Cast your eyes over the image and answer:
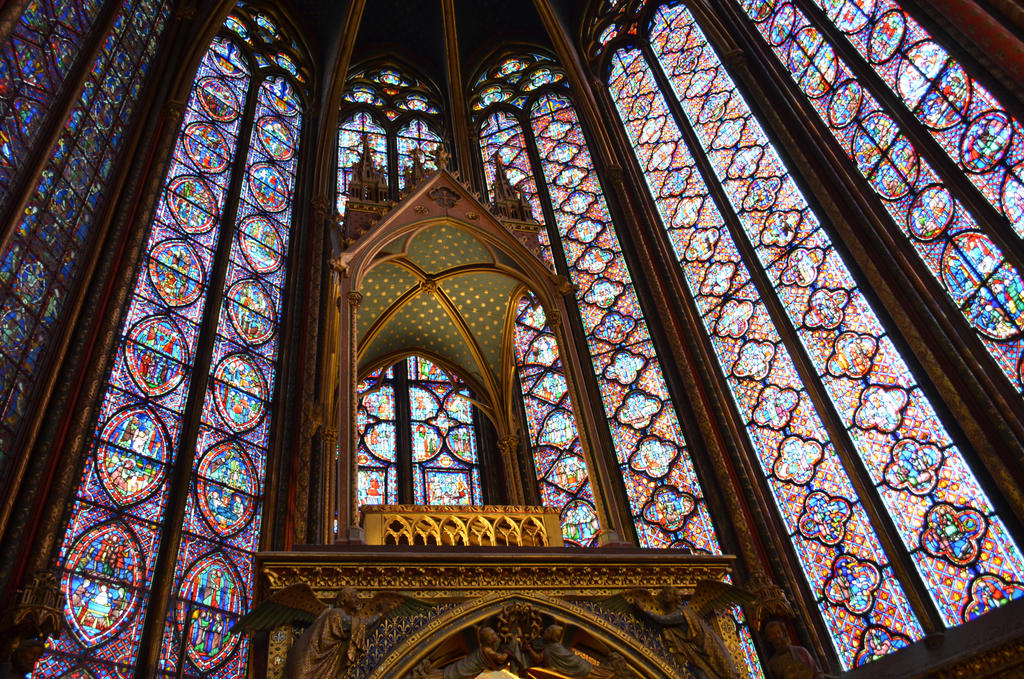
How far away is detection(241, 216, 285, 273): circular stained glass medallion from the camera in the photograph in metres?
9.81

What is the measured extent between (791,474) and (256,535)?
4.82 meters

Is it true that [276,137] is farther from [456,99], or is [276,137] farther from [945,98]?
[945,98]

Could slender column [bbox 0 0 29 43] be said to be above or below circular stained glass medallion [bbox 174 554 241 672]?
above

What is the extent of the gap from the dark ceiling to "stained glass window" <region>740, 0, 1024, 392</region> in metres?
5.93

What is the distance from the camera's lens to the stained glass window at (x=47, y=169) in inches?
254

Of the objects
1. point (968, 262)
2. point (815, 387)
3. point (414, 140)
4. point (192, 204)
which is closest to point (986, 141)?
point (968, 262)

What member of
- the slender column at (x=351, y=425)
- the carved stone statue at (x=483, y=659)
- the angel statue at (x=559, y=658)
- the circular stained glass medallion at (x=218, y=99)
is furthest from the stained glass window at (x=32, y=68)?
the angel statue at (x=559, y=658)

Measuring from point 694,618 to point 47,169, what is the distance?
20.7 ft

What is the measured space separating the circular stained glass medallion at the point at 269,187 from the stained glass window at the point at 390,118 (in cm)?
102

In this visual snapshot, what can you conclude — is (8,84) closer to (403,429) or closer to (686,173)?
(403,429)

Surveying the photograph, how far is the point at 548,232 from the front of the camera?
11.0 metres

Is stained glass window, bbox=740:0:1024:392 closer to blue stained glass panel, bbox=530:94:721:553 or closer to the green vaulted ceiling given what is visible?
blue stained glass panel, bbox=530:94:721:553

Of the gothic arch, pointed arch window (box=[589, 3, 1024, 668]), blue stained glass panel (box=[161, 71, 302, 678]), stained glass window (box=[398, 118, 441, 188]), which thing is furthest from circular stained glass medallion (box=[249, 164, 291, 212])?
the gothic arch

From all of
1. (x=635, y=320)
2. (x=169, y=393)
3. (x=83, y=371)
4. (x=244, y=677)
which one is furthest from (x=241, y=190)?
(x=244, y=677)
